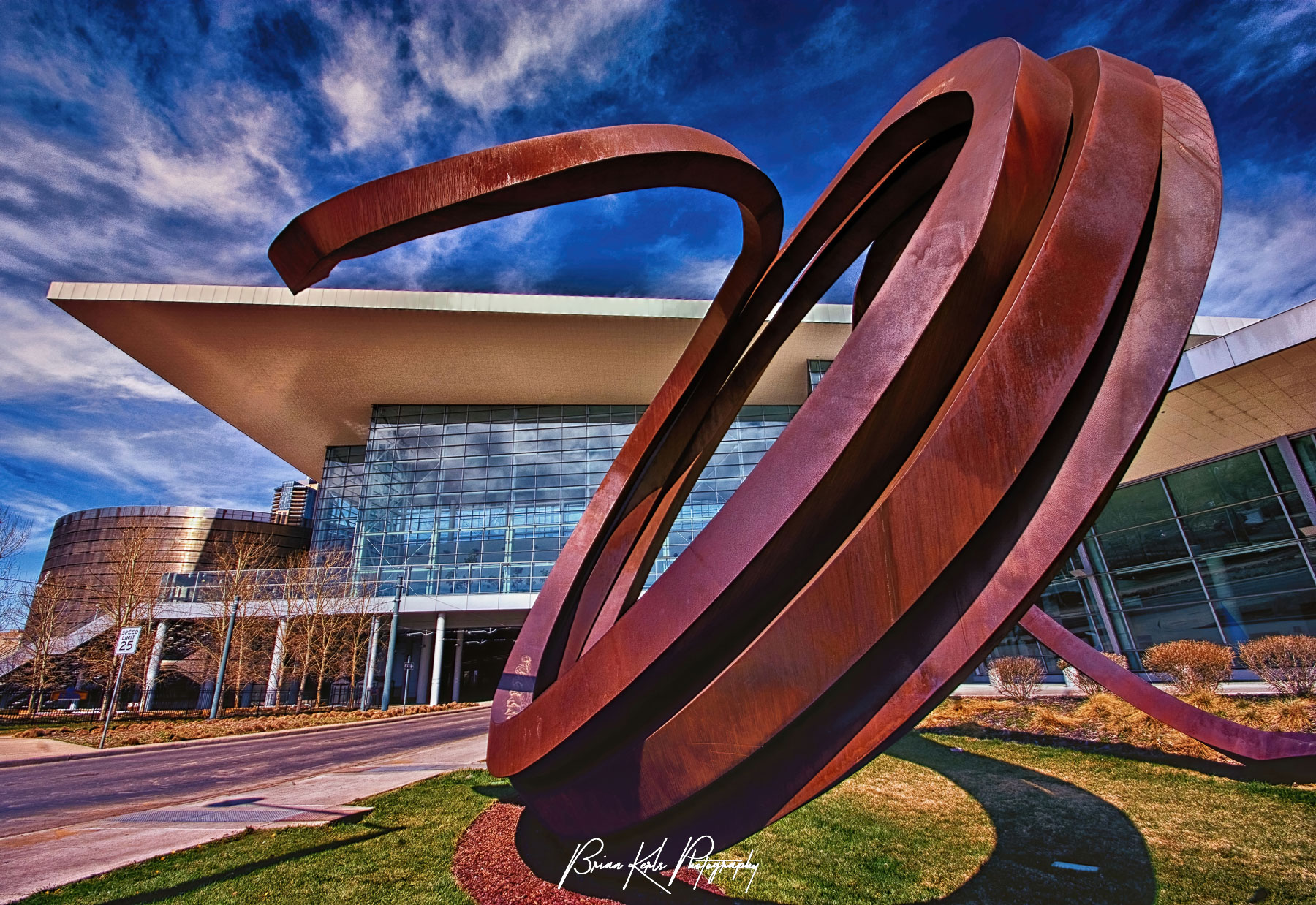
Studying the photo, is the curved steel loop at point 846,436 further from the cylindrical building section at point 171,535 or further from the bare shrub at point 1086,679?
the cylindrical building section at point 171,535

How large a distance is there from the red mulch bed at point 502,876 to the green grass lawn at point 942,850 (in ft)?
0.47

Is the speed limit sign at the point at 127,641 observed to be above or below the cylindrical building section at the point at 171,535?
below

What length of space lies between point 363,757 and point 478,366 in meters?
24.8

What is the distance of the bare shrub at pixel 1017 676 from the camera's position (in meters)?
14.4

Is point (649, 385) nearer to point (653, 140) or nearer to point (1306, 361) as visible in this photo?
point (1306, 361)

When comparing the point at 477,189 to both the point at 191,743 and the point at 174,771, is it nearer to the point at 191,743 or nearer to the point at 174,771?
the point at 174,771

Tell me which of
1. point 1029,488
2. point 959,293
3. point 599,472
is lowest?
point 1029,488

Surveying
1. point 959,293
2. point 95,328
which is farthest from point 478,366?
point 959,293

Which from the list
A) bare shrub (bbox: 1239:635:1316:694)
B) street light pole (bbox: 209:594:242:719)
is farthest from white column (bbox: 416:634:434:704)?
bare shrub (bbox: 1239:635:1316:694)

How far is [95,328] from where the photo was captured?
29.8m

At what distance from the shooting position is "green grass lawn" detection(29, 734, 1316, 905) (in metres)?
4.13

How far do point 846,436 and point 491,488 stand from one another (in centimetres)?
3528

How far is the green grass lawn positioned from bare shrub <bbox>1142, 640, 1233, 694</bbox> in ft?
20.2

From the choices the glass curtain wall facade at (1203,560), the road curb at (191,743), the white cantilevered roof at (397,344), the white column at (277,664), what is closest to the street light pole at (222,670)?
the white column at (277,664)
